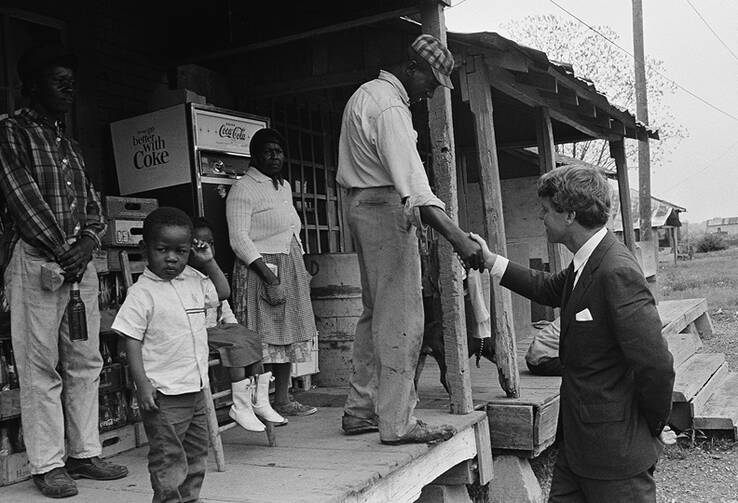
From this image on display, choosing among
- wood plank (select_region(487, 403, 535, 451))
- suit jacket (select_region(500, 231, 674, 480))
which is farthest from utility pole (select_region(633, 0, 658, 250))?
suit jacket (select_region(500, 231, 674, 480))

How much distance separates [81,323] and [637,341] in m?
2.32

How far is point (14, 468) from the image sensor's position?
11.8ft

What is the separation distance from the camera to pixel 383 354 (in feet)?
13.0

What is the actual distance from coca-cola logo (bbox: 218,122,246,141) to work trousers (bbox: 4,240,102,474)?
2.32m

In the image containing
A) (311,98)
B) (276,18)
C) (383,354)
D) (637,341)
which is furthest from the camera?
(311,98)

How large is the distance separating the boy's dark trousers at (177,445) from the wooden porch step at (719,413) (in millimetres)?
5342

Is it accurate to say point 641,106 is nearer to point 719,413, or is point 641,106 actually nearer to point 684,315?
point 684,315

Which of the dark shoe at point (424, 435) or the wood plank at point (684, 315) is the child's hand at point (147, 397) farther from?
the wood plank at point (684, 315)

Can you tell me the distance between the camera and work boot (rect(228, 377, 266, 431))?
397 cm

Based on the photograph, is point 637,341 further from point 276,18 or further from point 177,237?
point 276,18

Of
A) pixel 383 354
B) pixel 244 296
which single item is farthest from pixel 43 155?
pixel 383 354

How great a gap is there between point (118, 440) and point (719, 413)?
17.7 feet

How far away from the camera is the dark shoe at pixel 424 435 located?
13.2 feet

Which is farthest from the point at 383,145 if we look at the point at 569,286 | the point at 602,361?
the point at 602,361
